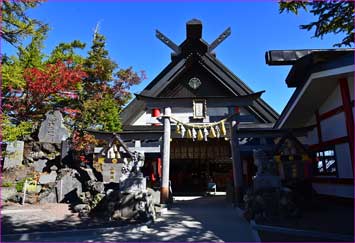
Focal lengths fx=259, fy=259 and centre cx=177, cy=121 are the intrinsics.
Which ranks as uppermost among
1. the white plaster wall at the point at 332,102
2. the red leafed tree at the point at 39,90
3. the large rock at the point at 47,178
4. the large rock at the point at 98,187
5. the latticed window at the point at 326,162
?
the red leafed tree at the point at 39,90

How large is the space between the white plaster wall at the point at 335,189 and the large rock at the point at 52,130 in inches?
495

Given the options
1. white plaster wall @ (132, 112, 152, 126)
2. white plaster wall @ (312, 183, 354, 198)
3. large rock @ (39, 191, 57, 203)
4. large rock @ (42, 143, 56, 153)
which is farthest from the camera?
white plaster wall @ (132, 112, 152, 126)

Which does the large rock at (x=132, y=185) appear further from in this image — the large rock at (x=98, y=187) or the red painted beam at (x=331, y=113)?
the red painted beam at (x=331, y=113)

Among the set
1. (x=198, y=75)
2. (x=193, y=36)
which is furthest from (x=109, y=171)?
(x=193, y=36)

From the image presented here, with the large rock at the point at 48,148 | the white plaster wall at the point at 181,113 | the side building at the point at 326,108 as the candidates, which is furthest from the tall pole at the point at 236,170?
the large rock at the point at 48,148

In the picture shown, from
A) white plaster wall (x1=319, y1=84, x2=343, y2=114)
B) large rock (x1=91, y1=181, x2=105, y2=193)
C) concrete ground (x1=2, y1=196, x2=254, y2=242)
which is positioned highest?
white plaster wall (x1=319, y1=84, x2=343, y2=114)

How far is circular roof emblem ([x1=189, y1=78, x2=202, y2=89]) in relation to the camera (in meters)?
14.8

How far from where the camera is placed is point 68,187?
37.2ft

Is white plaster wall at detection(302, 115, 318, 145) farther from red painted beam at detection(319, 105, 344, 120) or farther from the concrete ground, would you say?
the concrete ground

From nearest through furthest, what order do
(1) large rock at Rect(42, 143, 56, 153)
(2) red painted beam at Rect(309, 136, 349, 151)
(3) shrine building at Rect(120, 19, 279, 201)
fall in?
(2) red painted beam at Rect(309, 136, 349, 151) → (1) large rock at Rect(42, 143, 56, 153) → (3) shrine building at Rect(120, 19, 279, 201)

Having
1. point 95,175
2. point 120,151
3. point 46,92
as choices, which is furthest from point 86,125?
point 120,151

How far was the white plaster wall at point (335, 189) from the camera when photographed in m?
8.56

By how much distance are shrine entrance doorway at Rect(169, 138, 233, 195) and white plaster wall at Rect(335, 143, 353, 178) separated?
22.0 feet

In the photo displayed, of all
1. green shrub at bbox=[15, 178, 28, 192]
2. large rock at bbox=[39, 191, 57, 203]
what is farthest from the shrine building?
green shrub at bbox=[15, 178, 28, 192]
